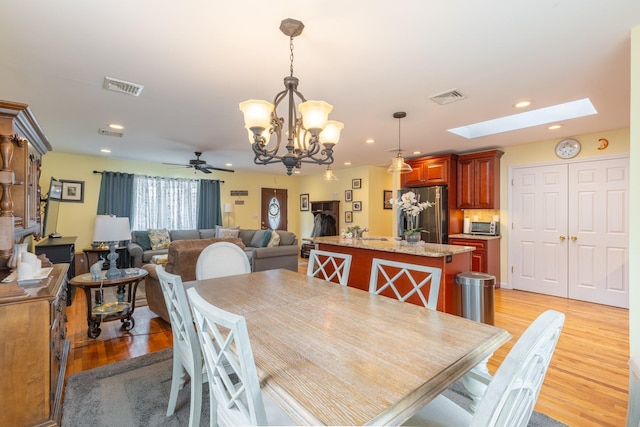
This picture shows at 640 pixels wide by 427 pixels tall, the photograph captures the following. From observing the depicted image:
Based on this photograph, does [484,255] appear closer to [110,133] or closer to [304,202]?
[304,202]

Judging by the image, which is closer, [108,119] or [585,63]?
[585,63]

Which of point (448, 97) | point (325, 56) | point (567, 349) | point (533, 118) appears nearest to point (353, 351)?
point (325, 56)

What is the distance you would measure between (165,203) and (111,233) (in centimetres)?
397

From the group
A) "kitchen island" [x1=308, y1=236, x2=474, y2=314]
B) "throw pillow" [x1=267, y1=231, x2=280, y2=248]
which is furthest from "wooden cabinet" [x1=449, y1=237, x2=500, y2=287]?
"throw pillow" [x1=267, y1=231, x2=280, y2=248]

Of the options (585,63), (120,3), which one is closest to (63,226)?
(120,3)

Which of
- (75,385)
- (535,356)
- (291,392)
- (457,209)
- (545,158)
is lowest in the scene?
(75,385)

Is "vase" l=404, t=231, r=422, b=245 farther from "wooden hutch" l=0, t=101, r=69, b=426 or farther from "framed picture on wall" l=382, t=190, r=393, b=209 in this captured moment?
"framed picture on wall" l=382, t=190, r=393, b=209

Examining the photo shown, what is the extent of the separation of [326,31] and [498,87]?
173 cm

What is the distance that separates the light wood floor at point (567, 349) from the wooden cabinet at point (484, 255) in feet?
1.91

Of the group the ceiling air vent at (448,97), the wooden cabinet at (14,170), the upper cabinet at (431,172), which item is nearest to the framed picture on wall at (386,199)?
the upper cabinet at (431,172)

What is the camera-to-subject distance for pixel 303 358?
1.05m

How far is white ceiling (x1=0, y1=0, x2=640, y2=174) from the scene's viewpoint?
1617mm

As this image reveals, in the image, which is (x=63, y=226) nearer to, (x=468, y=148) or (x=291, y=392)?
(x=291, y=392)

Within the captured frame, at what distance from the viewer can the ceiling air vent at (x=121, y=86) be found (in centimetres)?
246
